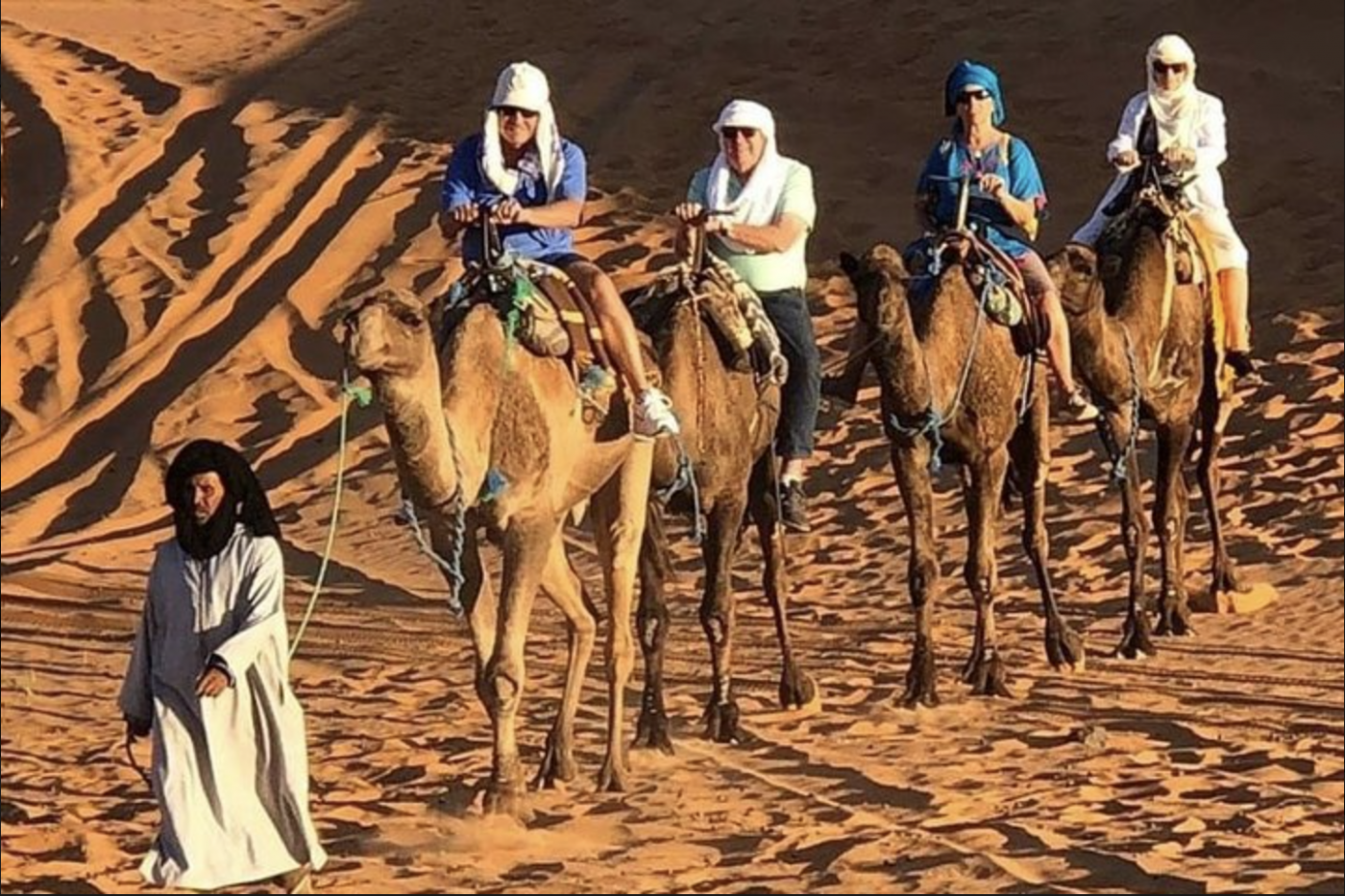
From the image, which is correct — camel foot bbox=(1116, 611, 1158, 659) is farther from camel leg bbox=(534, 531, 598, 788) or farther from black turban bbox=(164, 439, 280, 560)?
black turban bbox=(164, 439, 280, 560)

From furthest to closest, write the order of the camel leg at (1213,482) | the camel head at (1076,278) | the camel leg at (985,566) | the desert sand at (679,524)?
the camel leg at (1213,482), the camel head at (1076,278), the camel leg at (985,566), the desert sand at (679,524)

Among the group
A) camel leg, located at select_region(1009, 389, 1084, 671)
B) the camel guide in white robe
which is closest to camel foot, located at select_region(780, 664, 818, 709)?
camel leg, located at select_region(1009, 389, 1084, 671)

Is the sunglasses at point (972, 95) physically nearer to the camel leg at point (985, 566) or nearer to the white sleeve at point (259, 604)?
the camel leg at point (985, 566)

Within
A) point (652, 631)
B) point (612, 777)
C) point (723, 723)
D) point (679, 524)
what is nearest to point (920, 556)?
point (723, 723)

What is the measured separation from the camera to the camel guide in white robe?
952 cm

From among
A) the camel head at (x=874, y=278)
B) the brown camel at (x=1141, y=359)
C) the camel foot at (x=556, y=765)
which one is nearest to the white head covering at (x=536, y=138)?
the camel head at (x=874, y=278)

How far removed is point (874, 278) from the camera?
492 inches

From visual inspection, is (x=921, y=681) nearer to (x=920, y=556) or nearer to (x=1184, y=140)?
(x=920, y=556)

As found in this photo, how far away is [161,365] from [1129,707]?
11.8m

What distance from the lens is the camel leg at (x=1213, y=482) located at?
1598 cm

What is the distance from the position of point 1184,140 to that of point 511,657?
5540mm

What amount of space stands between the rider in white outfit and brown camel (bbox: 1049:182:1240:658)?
217 millimetres

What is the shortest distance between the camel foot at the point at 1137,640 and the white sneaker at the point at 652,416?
3.83 m

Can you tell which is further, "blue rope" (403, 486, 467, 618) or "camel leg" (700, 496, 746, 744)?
"camel leg" (700, 496, 746, 744)
